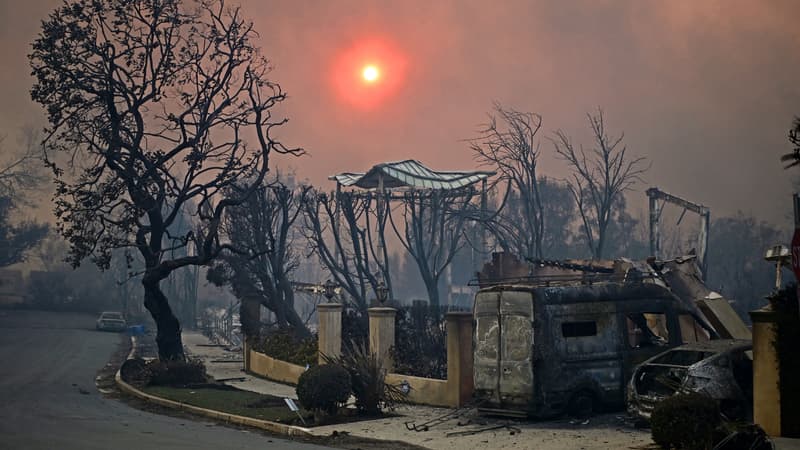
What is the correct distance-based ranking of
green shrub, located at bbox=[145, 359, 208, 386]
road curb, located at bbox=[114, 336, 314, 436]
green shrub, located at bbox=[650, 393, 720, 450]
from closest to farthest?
1. green shrub, located at bbox=[650, 393, 720, 450]
2. road curb, located at bbox=[114, 336, 314, 436]
3. green shrub, located at bbox=[145, 359, 208, 386]

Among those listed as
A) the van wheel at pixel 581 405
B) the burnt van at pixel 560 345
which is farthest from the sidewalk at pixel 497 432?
the burnt van at pixel 560 345

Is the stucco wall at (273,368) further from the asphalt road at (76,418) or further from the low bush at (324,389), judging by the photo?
the low bush at (324,389)

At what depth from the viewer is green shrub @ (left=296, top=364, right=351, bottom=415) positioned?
17.8 metres

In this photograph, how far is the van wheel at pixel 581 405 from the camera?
16.6 m

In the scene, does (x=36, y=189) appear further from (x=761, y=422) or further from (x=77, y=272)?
(x=761, y=422)

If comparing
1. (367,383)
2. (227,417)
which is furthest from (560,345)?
(227,417)

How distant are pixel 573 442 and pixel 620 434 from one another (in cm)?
104

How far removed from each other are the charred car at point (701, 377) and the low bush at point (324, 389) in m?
5.97

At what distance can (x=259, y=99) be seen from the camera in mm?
30938

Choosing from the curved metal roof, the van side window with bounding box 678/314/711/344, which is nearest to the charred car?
the van side window with bounding box 678/314/711/344

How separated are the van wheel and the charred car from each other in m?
1.58

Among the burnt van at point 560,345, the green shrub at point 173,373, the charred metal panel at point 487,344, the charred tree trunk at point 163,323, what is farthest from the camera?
the charred tree trunk at point 163,323

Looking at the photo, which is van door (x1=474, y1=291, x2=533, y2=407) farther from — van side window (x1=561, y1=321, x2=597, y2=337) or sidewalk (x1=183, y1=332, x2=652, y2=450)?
van side window (x1=561, y1=321, x2=597, y2=337)

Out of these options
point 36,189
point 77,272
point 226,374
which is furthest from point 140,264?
point 226,374
